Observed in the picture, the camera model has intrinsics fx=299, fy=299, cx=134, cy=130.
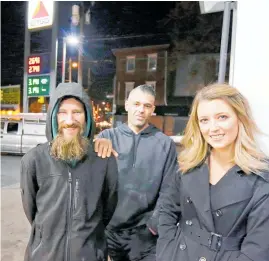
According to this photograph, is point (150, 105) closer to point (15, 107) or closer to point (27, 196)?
point (27, 196)

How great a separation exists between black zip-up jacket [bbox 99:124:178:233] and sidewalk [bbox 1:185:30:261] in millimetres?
2142

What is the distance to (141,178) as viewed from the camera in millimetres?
2203

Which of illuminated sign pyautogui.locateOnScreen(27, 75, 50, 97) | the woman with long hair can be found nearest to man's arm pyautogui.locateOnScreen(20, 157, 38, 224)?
the woman with long hair

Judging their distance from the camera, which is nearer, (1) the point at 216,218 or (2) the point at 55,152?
(1) the point at 216,218

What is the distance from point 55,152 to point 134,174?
704mm

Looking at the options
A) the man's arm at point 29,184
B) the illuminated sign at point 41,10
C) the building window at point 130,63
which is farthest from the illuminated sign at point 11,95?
the man's arm at point 29,184

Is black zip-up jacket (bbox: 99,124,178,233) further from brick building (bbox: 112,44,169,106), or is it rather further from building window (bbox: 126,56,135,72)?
building window (bbox: 126,56,135,72)

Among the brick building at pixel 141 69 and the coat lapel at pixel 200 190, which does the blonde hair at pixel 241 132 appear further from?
the brick building at pixel 141 69

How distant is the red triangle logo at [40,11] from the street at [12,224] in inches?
151

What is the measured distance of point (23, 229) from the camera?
4.58 metres

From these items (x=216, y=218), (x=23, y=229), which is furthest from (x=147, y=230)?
(x=23, y=229)

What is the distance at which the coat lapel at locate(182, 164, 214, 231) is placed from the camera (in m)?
1.42

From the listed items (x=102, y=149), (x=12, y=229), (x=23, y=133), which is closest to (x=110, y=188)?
(x=102, y=149)

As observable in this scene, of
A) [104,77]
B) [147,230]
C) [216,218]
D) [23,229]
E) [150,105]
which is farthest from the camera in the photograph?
[104,77]
